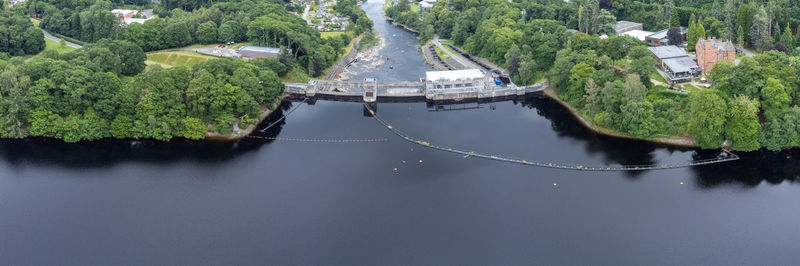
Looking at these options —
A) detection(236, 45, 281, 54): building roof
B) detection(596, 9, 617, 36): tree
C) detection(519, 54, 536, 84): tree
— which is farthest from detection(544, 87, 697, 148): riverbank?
detection(236, 45, 281, 54): building roof

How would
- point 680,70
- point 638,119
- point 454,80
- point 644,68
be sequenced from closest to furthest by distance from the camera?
point 638,119
point 644,68
point 680,70
point 454,80

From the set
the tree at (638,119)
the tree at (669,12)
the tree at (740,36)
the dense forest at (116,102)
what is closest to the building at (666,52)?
the tree at (740,36)

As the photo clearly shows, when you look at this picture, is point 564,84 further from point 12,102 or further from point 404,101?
point 12,102

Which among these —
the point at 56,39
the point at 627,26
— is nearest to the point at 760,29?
the point at 627,26

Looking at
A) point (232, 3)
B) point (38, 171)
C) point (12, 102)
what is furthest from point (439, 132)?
point (232, 3)

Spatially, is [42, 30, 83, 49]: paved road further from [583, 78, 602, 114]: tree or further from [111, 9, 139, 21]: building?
[583, 78, 602, 114]: tree

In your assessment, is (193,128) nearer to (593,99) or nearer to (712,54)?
(593,99)

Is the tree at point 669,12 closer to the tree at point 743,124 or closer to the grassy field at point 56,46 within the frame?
the tree at point 743,124
